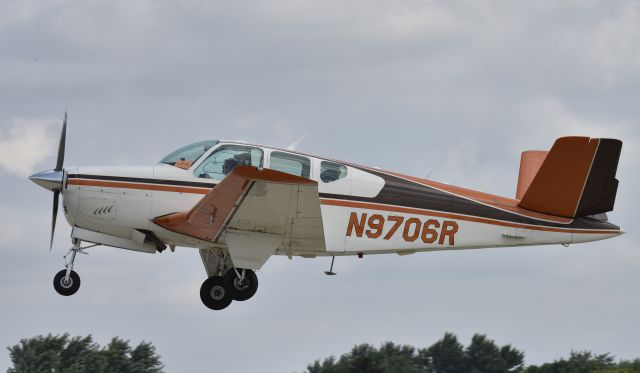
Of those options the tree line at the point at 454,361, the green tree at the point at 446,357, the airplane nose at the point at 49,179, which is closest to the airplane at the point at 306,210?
the airplane nose at the point at 49,179

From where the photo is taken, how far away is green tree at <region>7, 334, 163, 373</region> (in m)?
44.3

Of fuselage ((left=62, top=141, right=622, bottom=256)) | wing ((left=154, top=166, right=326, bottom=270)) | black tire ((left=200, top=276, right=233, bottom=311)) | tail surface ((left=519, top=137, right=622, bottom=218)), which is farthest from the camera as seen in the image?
black tire ((left=200, top=276, right=233, bottom=311))

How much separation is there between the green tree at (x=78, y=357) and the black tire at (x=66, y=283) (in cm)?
2698

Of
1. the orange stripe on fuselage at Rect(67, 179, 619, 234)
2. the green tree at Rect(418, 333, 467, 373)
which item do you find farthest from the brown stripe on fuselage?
the green tree at Rect(418, 333, 467, 373)

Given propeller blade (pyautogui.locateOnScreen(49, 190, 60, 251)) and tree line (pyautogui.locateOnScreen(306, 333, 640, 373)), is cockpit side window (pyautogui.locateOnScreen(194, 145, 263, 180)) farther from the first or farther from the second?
tree line (pyautogui.locateOnScreen(306, 333, 640, 373))

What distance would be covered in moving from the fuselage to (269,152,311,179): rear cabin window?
15 mm

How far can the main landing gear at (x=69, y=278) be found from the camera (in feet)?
58.0

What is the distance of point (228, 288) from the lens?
1811 centimetres

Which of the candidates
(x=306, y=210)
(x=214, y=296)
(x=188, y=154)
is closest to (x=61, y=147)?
(x=188, y=154)

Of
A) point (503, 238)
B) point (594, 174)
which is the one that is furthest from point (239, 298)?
point (594, 174)

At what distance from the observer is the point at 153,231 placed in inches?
696

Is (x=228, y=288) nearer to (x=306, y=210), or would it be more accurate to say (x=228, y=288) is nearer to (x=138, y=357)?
(x=306, y=210)

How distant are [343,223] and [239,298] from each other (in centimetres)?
209

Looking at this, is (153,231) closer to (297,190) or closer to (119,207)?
(119,207)
